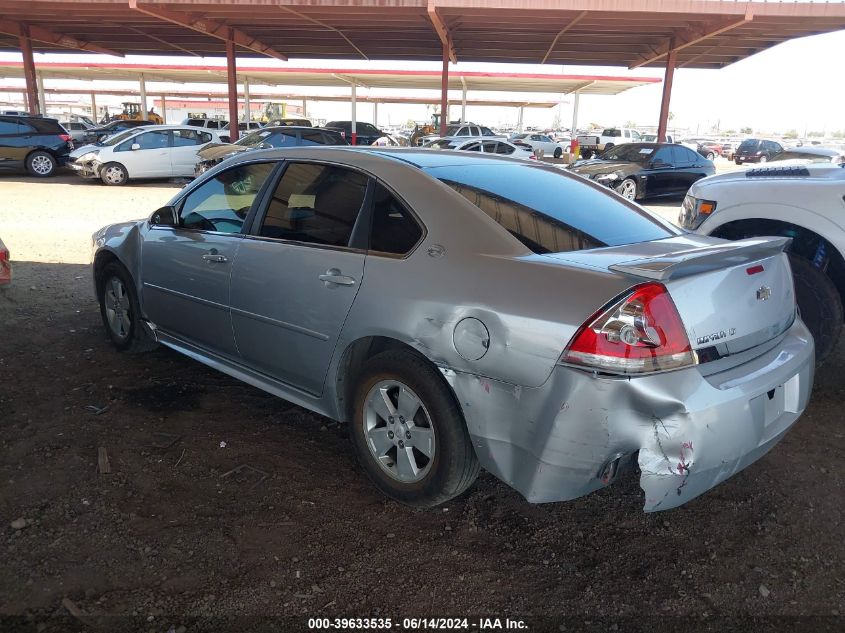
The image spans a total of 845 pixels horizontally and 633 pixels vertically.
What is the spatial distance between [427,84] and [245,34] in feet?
69.6

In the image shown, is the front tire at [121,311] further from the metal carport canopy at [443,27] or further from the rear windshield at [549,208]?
the metal carport canopy at [443,27]

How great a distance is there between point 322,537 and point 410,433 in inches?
22.8

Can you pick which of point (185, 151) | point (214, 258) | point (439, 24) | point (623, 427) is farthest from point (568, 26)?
point (623, 427)

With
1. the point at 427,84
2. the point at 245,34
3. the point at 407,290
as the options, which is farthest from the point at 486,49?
the point at 407,290

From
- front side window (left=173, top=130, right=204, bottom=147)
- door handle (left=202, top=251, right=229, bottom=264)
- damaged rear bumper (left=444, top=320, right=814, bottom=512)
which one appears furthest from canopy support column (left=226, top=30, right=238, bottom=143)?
damaged rear bumper (left=444, top=320, right=814, bottom=512)

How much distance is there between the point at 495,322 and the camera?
249cm

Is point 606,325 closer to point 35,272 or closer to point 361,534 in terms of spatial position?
point 361,534

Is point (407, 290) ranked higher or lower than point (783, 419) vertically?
higher

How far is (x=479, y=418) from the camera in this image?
8.45 feet

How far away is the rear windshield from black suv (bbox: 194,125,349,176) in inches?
582

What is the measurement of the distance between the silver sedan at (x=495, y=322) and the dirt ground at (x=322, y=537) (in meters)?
0.32

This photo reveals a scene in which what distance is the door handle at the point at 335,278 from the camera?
119 inches

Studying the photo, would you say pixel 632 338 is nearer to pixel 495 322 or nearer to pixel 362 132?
pixel 495 322

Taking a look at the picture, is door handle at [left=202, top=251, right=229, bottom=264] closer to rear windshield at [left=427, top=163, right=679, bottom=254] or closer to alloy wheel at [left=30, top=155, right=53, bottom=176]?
rear windshield at [left=427, top=163, right=679, bottom=254]
